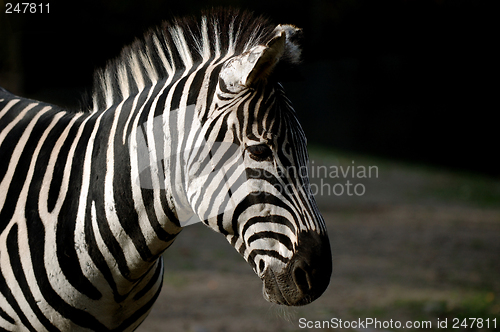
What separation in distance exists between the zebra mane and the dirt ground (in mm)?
1207

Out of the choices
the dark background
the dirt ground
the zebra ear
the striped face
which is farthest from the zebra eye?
the dark background

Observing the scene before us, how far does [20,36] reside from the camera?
12242mm

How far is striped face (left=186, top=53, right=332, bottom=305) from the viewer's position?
5.80ft

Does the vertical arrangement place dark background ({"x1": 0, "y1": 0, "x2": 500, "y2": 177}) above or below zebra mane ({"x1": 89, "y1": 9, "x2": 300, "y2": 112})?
below

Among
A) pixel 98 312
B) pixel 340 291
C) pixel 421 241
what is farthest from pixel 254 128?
pixel 421 241

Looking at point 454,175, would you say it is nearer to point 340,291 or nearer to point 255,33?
point 340,291

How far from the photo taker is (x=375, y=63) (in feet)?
50.2

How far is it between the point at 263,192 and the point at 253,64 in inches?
19.9

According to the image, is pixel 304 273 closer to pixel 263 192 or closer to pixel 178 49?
pixel 263 192

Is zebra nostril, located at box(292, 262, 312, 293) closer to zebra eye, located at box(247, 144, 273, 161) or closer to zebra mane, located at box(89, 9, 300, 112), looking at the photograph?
zebra eye, located at box(247, 144, 273, 161)

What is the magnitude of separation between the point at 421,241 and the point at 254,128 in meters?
7.20

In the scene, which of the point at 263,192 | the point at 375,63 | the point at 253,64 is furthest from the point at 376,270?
the point at 375,63

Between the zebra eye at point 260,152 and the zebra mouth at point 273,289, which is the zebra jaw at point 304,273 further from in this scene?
the zebra eye at point 260,152

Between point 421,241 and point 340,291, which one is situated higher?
point 340,291
